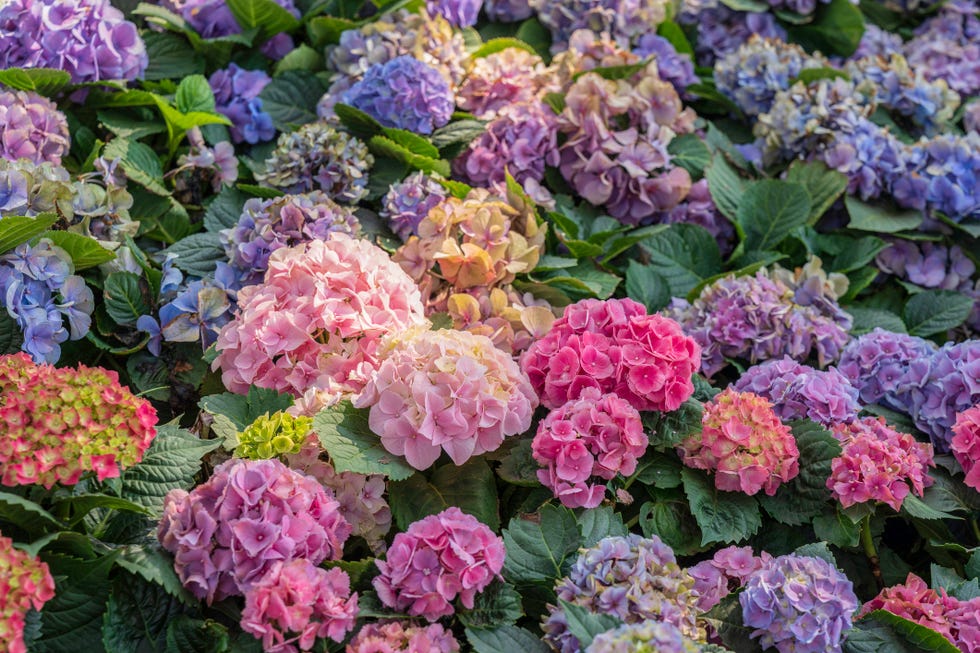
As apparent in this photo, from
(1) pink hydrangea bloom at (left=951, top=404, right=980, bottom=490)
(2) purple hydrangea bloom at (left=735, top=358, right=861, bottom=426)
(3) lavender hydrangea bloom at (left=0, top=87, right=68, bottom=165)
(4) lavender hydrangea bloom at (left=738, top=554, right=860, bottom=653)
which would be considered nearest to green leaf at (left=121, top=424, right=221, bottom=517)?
(3) lavender hydrangea bloom at (left=0, top=87, right=68, bottom=165)

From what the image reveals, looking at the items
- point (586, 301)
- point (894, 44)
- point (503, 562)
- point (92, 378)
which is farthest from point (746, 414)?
point (894, 44)

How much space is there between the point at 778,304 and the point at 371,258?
3.15ft

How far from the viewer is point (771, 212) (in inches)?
107

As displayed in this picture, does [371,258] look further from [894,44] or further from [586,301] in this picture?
[894,44]

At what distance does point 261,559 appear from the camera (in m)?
1.55

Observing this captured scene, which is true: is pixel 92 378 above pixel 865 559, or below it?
above

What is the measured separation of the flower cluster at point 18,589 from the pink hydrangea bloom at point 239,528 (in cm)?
21

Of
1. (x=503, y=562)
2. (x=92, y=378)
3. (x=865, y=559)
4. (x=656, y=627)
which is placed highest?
(x=92, y=378)

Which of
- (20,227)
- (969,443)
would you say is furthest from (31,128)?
(969,443)

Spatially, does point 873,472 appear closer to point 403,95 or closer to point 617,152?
point 617,152

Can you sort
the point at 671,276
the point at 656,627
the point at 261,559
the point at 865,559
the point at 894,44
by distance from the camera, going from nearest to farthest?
the point at 656,627 → the point at 261,559 → the point at 865,559 → the point at 671,276 → the point at 894,44

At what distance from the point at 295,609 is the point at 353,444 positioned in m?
0.35

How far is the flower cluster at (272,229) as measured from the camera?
7.22 ft

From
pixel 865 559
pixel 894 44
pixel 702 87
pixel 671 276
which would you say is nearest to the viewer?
pixel 865 559
